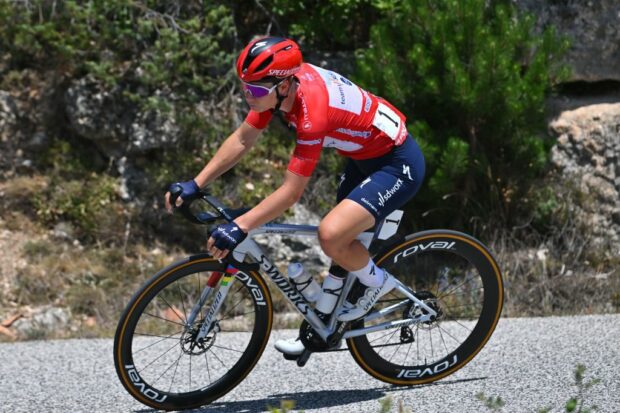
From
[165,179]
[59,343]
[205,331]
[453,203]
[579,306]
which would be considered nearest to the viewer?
[205,331]

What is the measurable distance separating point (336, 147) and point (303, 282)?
0.77 meters

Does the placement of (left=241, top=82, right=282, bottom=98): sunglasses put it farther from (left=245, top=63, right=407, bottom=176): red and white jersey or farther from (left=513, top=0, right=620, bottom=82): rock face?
(left=513, top=0, right=620, bottom=82): rock face

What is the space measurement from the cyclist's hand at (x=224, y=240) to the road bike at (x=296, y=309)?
260 millimetres

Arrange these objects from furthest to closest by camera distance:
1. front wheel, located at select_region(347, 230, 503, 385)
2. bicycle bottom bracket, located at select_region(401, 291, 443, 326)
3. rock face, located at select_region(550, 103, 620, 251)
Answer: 1. rock face, located at select_region(550, 103, 620, 251)
2. bicycle bottom bracket, located at select_region(401, 291, 443, 326)
3. front wheel, located at select_region(347, 230, 503, 385)

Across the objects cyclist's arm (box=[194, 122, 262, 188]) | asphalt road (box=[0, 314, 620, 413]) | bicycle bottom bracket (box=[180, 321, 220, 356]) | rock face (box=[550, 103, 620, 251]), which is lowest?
rock face (box=[550, 103, 620, 251])

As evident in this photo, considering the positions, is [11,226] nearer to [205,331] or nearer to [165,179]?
[165,179]

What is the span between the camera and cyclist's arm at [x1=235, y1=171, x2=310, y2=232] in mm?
4625

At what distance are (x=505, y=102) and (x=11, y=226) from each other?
4.98 metres

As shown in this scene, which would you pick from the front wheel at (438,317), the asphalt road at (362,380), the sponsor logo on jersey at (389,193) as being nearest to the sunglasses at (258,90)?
the sponsor logo on jersey at (389,193)

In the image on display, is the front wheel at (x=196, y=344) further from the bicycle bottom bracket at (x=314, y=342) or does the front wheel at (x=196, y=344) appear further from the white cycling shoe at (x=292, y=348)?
the bicycle bottom bracket at (x=314, y=342)

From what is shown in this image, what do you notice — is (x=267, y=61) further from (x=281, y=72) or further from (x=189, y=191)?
(x=189, y=191)

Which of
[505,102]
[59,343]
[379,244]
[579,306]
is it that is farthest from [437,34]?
[59,343]

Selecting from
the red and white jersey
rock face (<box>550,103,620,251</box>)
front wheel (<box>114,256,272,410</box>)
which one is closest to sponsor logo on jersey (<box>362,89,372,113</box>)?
the red and white jersey

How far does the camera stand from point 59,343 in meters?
7.12
